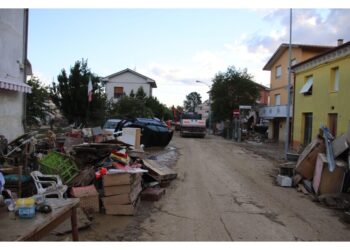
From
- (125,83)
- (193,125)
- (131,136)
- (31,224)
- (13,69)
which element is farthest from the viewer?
(125,83)

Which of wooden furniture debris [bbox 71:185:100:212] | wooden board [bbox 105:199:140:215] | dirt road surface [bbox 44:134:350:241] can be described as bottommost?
dirt road surface [bbox 44:134:350:241]

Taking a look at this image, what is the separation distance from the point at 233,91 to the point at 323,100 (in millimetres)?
21782

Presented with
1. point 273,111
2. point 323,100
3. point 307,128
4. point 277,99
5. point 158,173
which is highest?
point 277,99

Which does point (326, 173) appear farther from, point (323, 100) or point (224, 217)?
point (323, 100)

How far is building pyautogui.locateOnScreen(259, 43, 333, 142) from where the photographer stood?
34062 millimetres

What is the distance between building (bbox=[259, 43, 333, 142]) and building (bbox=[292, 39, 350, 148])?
6.42 metres

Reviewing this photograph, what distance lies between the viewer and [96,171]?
357 inches

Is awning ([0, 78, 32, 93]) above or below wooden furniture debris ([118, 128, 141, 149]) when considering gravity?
above

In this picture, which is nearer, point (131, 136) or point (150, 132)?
point (131, 136)

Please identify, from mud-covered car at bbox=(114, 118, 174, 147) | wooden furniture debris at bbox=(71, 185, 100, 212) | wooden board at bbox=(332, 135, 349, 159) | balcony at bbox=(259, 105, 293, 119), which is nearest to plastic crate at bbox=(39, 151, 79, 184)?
wooden furniture debris at bbox=(71, 185, 100, 212)

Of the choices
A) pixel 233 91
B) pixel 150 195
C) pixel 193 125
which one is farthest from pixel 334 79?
pixel 233 91

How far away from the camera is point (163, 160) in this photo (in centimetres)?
1669

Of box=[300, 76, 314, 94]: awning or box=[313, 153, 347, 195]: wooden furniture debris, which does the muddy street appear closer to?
box=[313, 153, 347, 195]: wooden furniture debris

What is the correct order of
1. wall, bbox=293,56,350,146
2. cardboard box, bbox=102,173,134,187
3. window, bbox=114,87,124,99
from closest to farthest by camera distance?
cardboard box, bbox=102,173,134,187, wall, bbox=293,56,350,146, window, bbox=114,87,124,99
